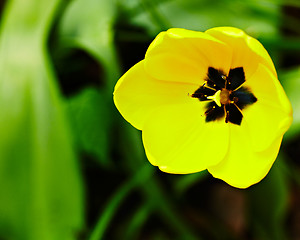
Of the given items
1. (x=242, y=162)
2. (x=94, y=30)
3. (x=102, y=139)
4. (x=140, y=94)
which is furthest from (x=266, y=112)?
(x=94, y=30)

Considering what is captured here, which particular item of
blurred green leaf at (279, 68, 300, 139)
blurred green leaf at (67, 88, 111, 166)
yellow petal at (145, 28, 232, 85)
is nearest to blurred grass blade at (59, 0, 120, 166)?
blurred green leaf at (67, 88, 111, 166)

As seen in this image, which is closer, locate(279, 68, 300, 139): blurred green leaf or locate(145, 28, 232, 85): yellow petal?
locate(145, 28, 232, 85): yellow petal

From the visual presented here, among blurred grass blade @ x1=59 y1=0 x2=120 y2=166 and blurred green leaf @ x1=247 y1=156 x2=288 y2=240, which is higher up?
blurred grass blade @ x1=59 y1=0 x2=120 y2=166

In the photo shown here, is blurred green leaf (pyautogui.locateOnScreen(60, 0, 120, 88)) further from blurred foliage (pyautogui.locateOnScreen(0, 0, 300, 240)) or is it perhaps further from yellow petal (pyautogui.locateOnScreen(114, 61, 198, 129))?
yellow petal (pyautogui.locateOnScreen(114, 61, 198, 129))

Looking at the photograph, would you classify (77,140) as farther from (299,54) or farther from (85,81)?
(299,54)

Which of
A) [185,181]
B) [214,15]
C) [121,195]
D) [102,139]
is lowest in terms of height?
[185,181]

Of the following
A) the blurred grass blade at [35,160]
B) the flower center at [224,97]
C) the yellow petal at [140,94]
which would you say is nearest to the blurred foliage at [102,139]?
the blurred grass blade at [35,160]

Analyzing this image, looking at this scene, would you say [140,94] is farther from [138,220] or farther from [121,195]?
[138,220]

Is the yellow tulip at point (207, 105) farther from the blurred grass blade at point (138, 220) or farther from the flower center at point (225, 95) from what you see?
the blurred grass blade at point (138, 220)
